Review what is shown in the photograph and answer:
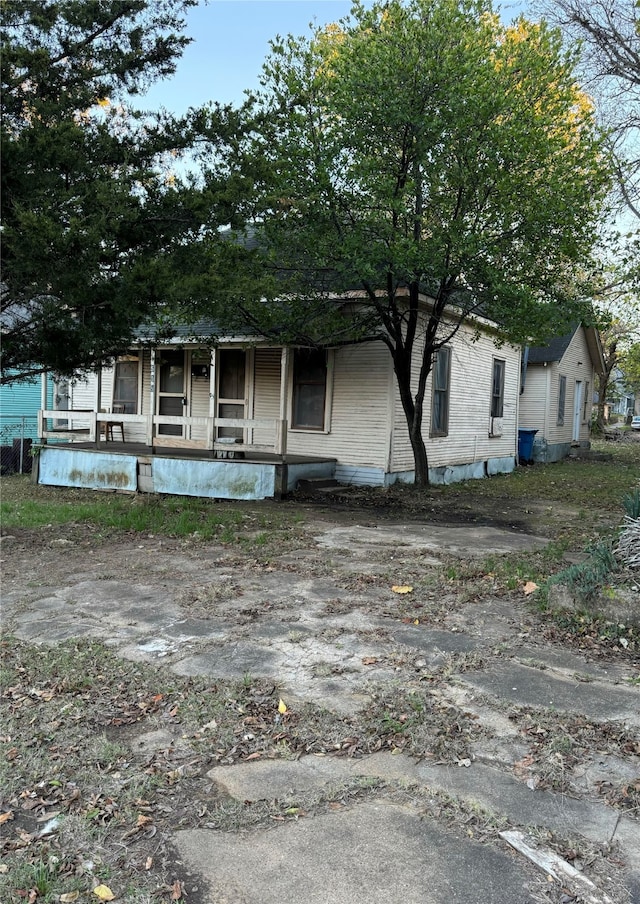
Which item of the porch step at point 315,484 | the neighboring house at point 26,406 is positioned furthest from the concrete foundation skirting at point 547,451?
the neighboring house at point 26,406

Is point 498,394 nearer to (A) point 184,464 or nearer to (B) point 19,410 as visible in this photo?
(A) point 184,464

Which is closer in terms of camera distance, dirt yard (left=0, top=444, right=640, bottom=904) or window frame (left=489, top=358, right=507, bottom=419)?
dirt yard (left=0, top=444, right=640, bottom=904)

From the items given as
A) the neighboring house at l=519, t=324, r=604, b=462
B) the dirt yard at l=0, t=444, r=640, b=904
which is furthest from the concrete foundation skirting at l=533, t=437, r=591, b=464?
the dirt yard at l=0, t=444, r=640, b=904

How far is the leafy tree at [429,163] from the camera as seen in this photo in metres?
8.84

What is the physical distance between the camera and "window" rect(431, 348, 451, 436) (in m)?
13.5

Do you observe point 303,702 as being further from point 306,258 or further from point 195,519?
point 306,258

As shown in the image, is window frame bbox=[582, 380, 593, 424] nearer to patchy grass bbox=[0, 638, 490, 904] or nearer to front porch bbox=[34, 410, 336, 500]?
front porch bbox=[34, 410, 336, 500]

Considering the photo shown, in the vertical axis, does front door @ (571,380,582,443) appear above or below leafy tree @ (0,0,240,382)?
below

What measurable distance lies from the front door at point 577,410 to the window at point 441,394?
1086 cm

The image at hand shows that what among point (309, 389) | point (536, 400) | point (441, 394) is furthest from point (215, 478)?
point (536, 400)

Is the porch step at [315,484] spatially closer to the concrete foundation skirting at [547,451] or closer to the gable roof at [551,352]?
the concrete foundation skirting at [547,451]

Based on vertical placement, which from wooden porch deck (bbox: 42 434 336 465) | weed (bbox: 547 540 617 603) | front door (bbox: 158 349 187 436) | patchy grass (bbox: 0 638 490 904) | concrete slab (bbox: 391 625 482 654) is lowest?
patchy grass (bbox: 0 638 490 904)

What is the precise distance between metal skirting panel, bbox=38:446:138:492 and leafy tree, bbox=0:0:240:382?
4.27 metres

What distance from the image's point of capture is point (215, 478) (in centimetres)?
1117
